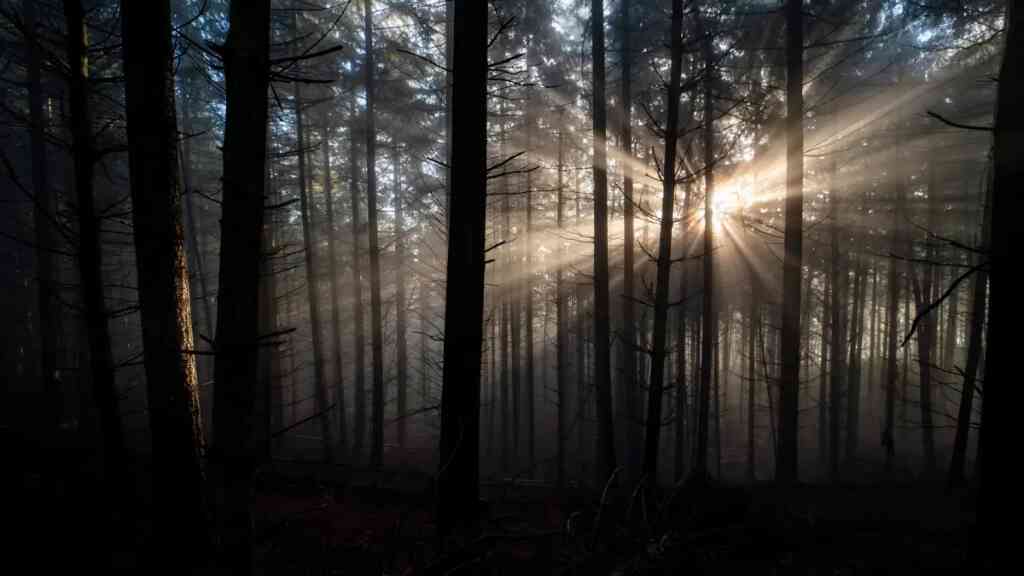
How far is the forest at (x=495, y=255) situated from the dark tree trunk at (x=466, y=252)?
3 centimetres

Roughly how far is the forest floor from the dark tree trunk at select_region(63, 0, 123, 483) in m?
1.03

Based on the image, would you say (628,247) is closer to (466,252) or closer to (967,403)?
(466,252)

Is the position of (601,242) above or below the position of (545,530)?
above

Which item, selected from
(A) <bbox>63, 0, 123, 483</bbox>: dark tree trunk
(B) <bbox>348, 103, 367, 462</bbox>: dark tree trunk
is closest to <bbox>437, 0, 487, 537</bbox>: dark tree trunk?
(A) <bbox>63, 0, 123, 483</bbox>: dark tree trunk

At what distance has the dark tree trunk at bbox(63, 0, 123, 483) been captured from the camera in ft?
18.8

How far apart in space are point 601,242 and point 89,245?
856 cm

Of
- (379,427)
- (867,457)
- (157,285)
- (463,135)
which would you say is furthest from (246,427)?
(867,457)

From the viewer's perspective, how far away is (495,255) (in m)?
21.0

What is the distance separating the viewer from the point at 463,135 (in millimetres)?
4418

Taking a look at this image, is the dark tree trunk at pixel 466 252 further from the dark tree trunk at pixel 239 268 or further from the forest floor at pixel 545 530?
the dark tree trunk at pixel 239 268

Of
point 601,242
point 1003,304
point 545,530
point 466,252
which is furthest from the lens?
point 601,242

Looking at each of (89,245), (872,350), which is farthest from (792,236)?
(872,350)

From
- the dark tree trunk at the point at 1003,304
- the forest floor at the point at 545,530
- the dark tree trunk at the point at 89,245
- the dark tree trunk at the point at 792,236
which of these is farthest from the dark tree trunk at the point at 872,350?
the dark tree trunk at the point at 89,245

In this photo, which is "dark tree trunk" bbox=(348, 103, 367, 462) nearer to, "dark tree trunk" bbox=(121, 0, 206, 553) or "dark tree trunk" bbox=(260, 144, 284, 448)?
"dark tree trunk" bbox=(260, 144, 284, 448)
